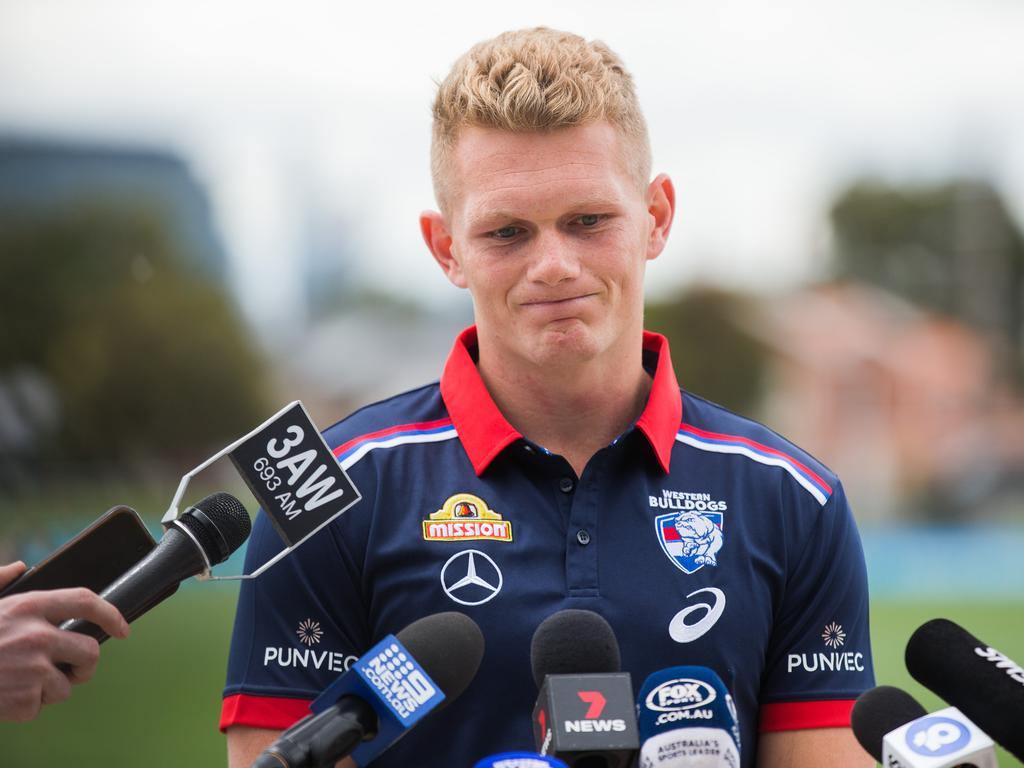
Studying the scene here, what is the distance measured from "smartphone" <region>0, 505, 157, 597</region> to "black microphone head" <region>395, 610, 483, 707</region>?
0.32 m

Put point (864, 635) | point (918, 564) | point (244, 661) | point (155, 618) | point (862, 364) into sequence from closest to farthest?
point (244, 661)
point (864, 635)
point (155, 618)
point (918, 564)
point (862, 364)

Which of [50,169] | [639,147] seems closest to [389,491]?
[639,147]

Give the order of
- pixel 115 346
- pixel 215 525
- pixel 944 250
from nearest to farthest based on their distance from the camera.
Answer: pixel 215 525
pixel 115 346
pixel 944 250

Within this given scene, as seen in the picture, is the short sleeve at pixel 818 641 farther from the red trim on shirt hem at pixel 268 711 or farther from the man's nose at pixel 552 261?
the red trim on shirt hem at pixel 268 711

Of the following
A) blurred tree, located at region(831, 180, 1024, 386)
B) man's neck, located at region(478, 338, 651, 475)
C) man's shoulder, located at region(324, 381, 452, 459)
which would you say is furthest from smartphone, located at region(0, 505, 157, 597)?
blurred tree, located at region(831, 180, 1024, 386)

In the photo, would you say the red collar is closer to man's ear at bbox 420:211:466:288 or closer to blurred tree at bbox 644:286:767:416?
man's ear at bbox 420:211:466:288

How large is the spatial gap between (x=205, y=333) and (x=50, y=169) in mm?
2064

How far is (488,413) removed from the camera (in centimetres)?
173

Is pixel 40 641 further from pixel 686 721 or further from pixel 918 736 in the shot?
pixel 918 736

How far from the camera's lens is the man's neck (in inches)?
68.8

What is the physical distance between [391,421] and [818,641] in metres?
0.64

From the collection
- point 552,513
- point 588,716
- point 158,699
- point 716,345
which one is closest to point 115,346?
point 158,699

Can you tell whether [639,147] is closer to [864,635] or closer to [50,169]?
[864,635]

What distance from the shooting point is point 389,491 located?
166cm
